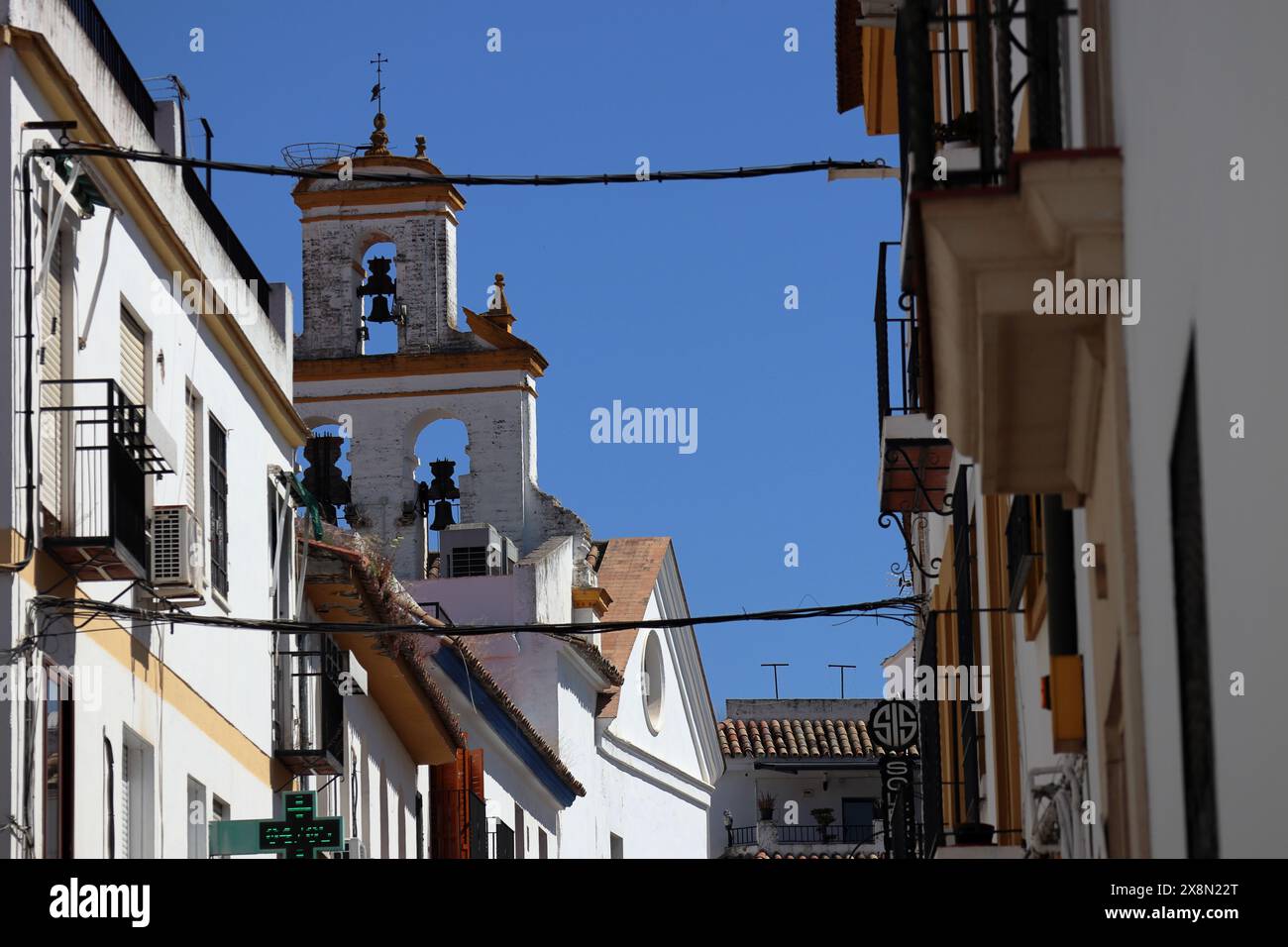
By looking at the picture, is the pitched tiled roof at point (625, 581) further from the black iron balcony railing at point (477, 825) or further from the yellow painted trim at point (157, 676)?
the yellow painted trim at point (157, 676)

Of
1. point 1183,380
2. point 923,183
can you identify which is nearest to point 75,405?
point 923,183

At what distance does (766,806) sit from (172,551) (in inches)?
1422

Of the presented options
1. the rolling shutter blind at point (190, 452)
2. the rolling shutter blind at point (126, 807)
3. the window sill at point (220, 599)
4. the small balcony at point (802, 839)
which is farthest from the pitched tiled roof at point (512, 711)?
the small balcony at point (802, 839)

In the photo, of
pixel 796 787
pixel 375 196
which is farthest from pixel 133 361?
pixel 796 787

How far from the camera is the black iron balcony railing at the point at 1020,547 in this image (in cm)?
974

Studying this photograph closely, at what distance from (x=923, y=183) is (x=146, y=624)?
10566 mm

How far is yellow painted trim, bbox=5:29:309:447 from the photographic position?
14.4m

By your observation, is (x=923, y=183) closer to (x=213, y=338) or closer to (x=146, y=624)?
(x=146, y=624)

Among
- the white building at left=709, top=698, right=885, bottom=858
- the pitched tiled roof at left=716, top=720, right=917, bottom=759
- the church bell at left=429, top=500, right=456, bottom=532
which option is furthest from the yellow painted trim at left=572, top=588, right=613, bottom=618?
the pitched tiled roof at left=716, top=720, right=917, bottom=759

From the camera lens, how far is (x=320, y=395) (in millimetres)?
39125

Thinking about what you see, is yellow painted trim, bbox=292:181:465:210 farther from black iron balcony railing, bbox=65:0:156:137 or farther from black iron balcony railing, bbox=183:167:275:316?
black iron balcony railing, bbox=65:0:156:137

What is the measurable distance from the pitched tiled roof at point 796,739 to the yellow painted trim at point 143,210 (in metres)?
30.2

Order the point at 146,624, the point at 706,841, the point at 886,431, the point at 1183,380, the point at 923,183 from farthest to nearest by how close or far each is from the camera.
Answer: the point at 706,841, the point at 146,624, the point at 886,431, the point at 923,183, the point at 1183,380

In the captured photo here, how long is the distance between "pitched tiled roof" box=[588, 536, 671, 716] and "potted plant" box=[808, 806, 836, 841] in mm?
7504
